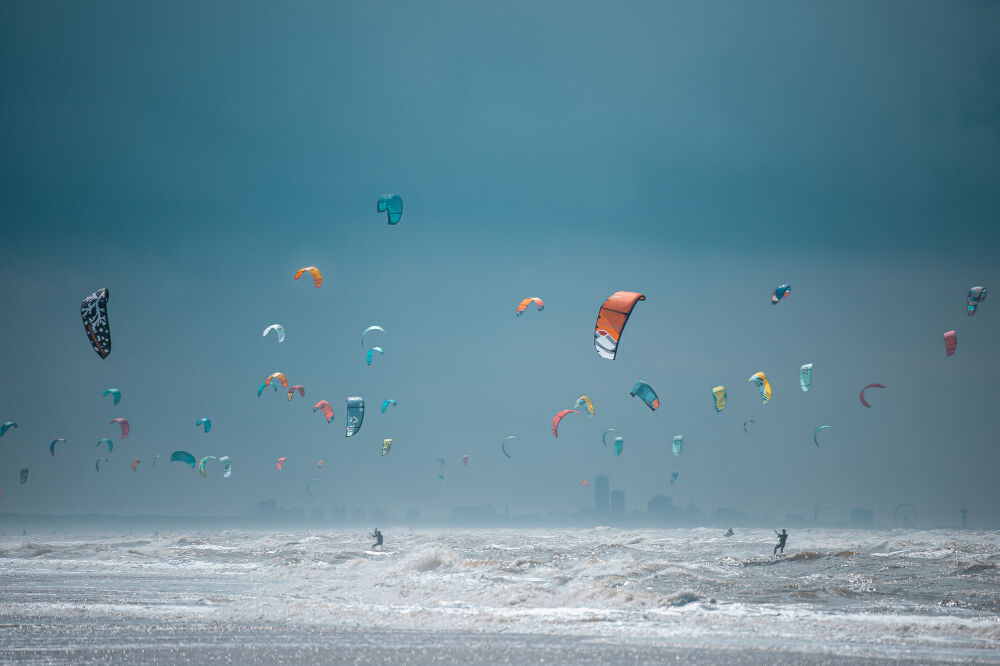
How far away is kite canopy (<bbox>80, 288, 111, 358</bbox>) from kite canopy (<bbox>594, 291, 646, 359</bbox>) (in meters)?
12.6

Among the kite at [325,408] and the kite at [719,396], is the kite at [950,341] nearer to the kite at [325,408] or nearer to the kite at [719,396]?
the kite at [719,396]

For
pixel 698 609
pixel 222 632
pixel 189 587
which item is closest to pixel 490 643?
pixel 222 632

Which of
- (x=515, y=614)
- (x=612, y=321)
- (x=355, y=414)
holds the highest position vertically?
(x=612, y=321)

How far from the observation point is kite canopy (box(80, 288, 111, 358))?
61.6ft

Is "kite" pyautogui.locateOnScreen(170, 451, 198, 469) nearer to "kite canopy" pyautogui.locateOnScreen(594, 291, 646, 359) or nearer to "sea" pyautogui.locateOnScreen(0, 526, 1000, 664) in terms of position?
"sea" pyautogui.locateOnScreen(0, 526, 1000, 664)

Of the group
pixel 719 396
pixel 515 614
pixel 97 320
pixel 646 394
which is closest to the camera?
pixel 515 614

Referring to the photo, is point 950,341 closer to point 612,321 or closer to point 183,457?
point 612,321

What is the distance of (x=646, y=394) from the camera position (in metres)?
33.1

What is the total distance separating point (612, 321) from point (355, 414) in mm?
16862

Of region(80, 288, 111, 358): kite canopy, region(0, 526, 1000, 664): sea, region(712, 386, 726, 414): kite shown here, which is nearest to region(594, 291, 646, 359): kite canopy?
region(0, 526, 1000, 664): sea

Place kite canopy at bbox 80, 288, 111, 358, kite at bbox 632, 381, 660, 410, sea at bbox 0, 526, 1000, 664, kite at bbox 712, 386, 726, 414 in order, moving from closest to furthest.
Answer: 1. sea at bbox 0, 526, 1000, 664
2. kite canopy at bbox 80, 288, 111, 358
3. kite at bbox 632, 381, 660, 410
4. kite at bbox 712, 386, 726, 414

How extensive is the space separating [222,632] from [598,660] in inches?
252

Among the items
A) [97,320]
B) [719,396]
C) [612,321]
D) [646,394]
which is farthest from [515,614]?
[719,396]

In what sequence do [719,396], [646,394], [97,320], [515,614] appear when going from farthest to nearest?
1. [719,396]
2. [646,394]
3. [97,320]
4. [515,614]
